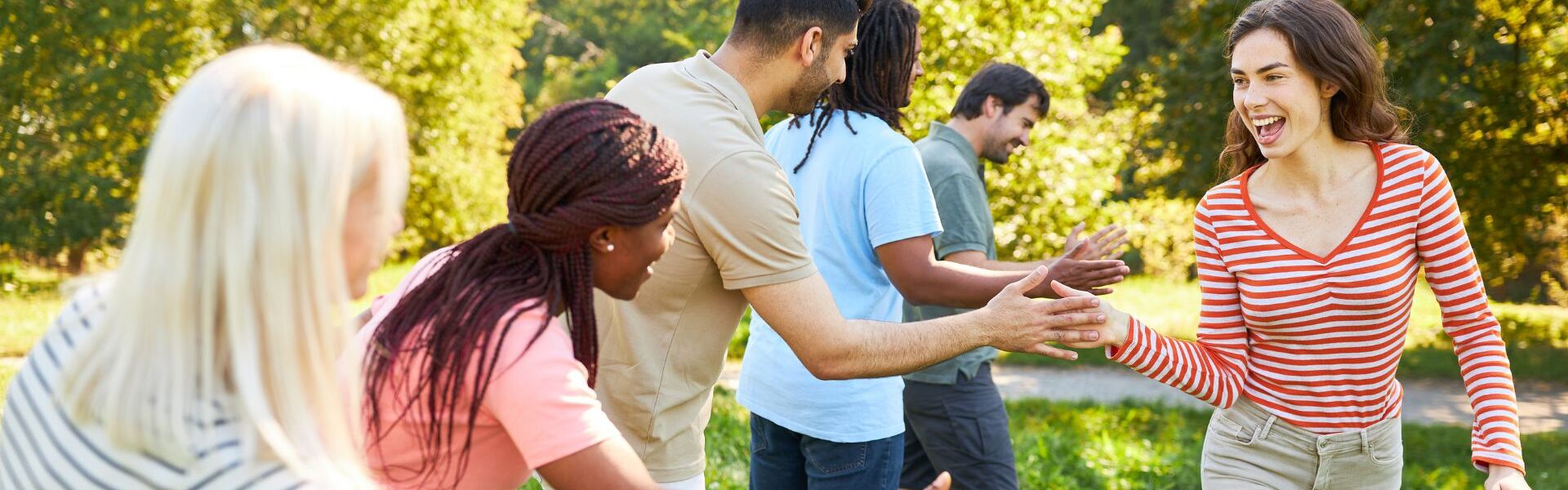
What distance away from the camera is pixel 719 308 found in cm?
298

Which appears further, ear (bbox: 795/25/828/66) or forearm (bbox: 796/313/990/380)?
ear (bbox: 795/25/828/66)

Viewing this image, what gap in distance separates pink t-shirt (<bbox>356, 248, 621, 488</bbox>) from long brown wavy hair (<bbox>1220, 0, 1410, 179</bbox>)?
82.2 inches

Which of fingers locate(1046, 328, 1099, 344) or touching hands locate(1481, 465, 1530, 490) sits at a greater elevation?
fingers locate(1046, 328, 1099, 344)

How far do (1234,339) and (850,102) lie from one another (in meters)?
1.52

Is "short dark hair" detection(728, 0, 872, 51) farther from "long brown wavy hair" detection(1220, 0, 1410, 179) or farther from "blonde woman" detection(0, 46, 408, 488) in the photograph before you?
"blonde woman" detection(0, 46, 408, 488)

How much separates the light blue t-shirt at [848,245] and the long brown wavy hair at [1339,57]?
3.23 feet

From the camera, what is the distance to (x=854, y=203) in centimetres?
381

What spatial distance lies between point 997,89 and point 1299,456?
2652mm

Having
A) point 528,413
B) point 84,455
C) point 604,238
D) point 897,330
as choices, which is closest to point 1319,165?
point 897,330

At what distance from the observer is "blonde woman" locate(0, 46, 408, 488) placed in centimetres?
139

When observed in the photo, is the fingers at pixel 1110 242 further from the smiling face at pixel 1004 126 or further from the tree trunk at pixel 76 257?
the tree trunk at pixel 76 257

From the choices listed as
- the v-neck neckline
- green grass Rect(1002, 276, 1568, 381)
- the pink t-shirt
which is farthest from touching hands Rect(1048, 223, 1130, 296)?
green grass Rect(1002, 276, 1568, 381)

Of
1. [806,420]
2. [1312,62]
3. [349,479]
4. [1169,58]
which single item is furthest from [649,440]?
[1169,58]

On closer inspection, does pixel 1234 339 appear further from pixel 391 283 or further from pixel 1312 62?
pixel 391 283
